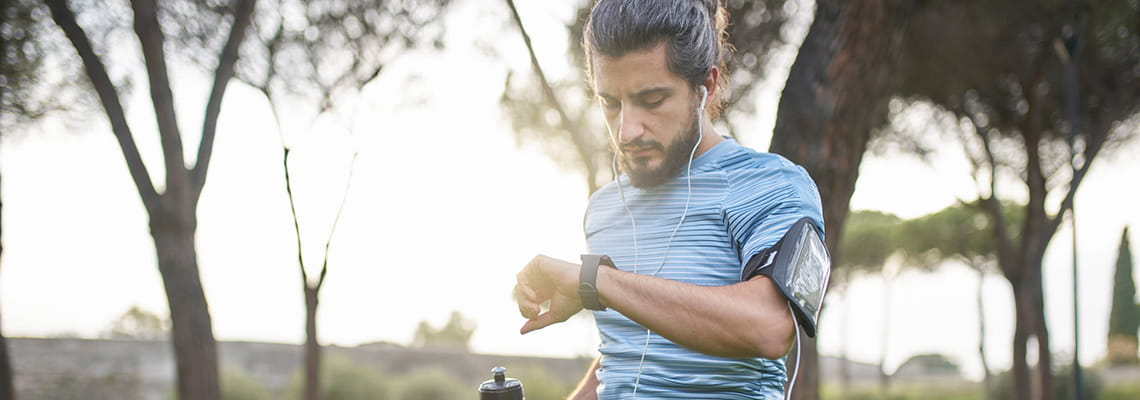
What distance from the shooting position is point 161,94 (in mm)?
7035

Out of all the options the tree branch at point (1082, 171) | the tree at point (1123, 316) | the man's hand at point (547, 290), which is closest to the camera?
the man's hand at point (547, 290)

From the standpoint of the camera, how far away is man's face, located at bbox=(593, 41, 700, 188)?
68.9 inches

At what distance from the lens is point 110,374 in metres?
14.4

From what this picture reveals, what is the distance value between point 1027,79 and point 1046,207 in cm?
189

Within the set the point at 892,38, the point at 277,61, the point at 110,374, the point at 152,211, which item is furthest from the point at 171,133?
the point at 110,374

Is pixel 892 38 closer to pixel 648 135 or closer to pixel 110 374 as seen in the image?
pixel 648 135

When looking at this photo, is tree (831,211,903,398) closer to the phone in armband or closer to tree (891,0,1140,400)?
tree (891,0,1140,400)

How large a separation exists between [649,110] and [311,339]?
28.0 ft

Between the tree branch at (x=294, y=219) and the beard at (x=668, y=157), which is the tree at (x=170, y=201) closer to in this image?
the tree branch at (x=294, y=219)

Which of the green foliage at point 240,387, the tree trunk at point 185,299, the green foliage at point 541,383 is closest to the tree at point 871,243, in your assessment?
the green foliage at point 541,383

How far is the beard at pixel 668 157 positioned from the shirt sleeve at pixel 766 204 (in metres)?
0.12

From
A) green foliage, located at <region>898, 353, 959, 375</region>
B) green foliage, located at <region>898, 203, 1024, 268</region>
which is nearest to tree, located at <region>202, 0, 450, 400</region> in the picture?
green foliage, located at <region>898, 203, 1024, 268</region>

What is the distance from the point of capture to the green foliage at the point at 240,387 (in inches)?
572

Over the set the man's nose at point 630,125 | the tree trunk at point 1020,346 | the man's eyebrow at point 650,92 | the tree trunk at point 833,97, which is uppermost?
the tree trunk at point 833,97
